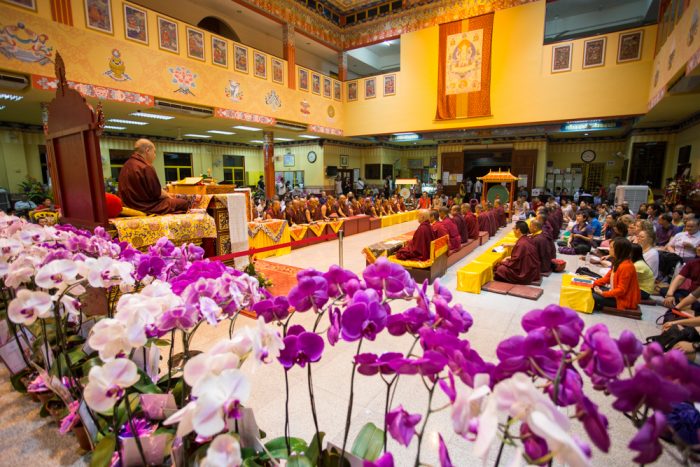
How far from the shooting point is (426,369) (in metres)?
0.80

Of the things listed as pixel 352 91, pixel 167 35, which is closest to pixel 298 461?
pixel 167 35

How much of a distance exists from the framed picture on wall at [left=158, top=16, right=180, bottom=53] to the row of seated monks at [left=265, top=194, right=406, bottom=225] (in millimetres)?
4712

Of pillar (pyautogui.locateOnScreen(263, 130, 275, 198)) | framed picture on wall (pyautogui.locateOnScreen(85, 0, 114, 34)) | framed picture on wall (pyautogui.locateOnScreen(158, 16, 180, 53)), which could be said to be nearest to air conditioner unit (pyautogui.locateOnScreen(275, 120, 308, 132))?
pillar (pyautogui.locateOnScreen(263, 130, 275, 198))

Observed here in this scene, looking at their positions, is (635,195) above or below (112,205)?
below

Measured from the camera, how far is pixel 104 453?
1.14 m

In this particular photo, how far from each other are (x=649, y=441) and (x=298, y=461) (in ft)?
2.91

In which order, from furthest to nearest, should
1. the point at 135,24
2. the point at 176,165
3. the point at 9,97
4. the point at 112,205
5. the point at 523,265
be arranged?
the point at 176,165
the point at 135,24
the point at 9,97
the point at 523,265
the point at 112,205

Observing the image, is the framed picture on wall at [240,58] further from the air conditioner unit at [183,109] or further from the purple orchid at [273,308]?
the purple orchid at [273,308]

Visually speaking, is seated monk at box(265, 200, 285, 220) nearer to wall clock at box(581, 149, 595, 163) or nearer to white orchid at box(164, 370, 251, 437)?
white orchid at box(164, 370, 251, 437)

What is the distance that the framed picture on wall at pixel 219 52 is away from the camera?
9930 mm

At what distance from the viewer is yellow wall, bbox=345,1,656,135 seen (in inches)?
394

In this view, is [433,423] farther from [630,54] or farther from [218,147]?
[218,147]

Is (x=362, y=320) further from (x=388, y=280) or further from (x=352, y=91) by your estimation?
(x=352, y=91)

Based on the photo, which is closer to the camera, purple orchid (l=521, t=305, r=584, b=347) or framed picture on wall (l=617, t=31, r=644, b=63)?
purple orchid (l=521, t=305, r=584, b=347)
